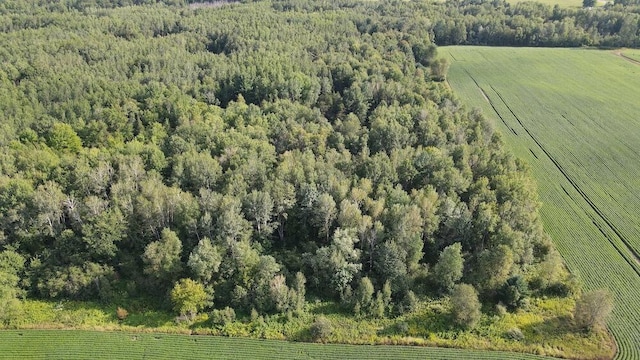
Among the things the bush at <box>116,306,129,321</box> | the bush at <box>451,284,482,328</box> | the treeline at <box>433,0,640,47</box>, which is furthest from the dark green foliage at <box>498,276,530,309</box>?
the treeline at <box>433,0,640,47</box>

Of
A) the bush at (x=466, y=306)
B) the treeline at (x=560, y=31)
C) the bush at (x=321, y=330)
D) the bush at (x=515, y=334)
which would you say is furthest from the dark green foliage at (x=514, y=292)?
the treeline at (x=560, y=31)

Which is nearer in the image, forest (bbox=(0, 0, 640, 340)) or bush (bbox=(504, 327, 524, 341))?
bush (bbox=(504, 327, 524, 341))

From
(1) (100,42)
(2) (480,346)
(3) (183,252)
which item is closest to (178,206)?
(3) (183,252)

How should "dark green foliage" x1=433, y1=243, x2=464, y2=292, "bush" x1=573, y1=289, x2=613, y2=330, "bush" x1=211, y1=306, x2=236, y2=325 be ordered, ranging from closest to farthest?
"bush" x1=573, y1=289, x2=613, y2=330
"bush" x1=211, y1=306, x2=236, y2=325
"dark green foliage" x1=433, y1=243, x2=464, y2=292

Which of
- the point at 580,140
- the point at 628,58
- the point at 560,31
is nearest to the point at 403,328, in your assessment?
the point at 580,140

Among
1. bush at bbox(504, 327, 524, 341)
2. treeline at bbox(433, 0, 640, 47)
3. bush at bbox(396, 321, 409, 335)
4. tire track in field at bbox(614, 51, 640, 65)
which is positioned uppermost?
treeline at bbox(433, 0, 640, 47)

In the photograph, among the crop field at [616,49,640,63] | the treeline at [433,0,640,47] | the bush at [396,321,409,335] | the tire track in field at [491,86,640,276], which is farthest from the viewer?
the treeline at [433,0,640,47]

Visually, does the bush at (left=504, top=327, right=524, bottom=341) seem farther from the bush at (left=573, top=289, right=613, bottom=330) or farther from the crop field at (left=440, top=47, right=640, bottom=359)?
the crop field at (left=440, top=47, right=640, bottom=359)

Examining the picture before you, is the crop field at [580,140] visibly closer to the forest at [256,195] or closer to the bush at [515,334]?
the forest at [256,195]
